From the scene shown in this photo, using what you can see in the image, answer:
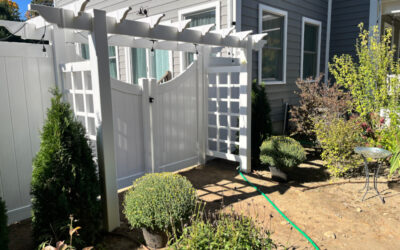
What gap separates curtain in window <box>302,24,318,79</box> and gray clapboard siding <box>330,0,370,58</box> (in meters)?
0.65

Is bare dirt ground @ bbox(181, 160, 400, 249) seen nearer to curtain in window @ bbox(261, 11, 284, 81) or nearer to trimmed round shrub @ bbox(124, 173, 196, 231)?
trimmed round shrub @ bbox(124, 173, 196, 231)

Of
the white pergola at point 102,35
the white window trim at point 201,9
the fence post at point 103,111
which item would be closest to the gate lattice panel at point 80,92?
the white pergola at point 102,35

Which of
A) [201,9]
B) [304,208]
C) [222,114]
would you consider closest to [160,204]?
[304,208]

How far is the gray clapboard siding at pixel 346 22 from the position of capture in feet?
24.9

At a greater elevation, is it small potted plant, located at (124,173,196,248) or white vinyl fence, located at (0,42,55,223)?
white vinyl fence, located at (0,42,55,223)

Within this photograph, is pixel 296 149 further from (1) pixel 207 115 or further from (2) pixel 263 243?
(2) pixel 263 243

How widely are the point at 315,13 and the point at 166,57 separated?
4.15m

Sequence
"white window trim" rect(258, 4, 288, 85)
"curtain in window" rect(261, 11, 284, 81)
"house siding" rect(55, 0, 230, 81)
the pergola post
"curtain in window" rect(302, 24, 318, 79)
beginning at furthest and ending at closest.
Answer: "curtain in window" rect(302, 24, 318, 79) → "curtain in window" rect(261, 11, 284, 81) → "white window trim" rect(258, 4, 288, 85) → "house siding" rect(55, 0, 230, 81) → the pergola post

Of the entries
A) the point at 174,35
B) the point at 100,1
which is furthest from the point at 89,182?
the point at 100,1

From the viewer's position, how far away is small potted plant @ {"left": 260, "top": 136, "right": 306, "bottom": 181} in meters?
4.37

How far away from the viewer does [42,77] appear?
11.1ft

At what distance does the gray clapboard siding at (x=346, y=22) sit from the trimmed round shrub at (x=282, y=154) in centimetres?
479

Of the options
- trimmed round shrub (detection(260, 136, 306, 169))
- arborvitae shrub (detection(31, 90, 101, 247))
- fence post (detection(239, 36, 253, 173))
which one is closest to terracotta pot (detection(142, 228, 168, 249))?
arborvitae shrub (detection(31, 90, 101, 247))

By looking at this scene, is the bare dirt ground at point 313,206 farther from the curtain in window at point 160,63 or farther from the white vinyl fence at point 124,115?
the curtain in window at point 160,63
